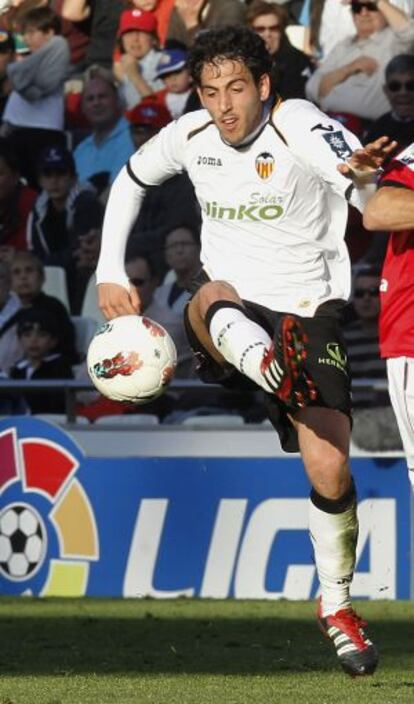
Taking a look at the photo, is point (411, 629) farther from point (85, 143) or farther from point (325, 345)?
point (85, 143)

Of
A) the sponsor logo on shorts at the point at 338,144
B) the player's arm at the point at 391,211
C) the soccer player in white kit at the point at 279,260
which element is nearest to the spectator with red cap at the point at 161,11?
the soccer player in white kit at the point at 279,260

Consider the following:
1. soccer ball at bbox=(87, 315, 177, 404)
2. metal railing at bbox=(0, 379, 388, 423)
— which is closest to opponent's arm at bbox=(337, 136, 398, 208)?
soccer ball at bbox=(87, 315, 177, 404)

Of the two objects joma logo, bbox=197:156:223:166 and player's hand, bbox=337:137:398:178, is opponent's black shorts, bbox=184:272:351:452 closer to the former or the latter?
joma logo, bbox=197:156:223:166

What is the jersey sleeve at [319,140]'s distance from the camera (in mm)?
6297

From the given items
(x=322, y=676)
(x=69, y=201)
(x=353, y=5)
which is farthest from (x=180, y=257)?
(x=322, y=676)

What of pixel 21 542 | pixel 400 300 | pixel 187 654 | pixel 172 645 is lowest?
pixel 21 542

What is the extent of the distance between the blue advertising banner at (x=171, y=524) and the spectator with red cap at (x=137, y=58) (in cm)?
357

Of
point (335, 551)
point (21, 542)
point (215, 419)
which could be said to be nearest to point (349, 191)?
point (335, 551)

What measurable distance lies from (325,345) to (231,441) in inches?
153

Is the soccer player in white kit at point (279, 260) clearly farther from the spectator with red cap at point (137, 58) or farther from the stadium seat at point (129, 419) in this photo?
the spectator with red cap at point (137, 58)

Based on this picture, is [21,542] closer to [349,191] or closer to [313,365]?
[313,365]

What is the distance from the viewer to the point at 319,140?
641 cm

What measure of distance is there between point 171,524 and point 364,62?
3.94 metres

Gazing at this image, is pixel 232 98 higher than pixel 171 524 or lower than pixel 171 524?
higher
